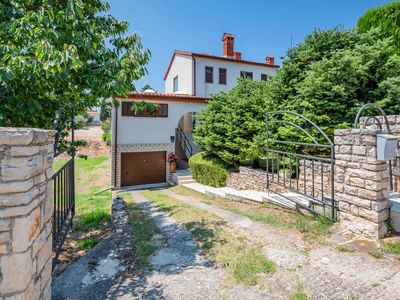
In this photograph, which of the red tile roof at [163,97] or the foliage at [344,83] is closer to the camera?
the foliage at [344,83]

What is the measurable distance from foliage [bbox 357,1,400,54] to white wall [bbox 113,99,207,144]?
8.51 meters

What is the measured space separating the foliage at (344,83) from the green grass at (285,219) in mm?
2417

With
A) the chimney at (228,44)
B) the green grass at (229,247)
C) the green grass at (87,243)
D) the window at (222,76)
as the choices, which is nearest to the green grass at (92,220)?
the green grass at (87,243)

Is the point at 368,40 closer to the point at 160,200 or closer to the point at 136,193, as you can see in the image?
the point at 160,200

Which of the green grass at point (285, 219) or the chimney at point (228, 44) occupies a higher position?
the chimney at point (228, 44)

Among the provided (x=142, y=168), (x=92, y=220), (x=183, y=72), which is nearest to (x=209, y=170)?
(x=142, y=168)

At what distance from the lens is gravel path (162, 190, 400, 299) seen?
8.54ft

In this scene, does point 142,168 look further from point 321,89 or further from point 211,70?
point 321,89

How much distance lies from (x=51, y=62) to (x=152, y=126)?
942 cm

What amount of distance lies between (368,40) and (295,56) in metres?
2.11

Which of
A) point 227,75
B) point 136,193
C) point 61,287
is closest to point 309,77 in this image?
point 61,287

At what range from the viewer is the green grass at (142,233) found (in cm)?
396

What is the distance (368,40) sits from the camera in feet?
23.3

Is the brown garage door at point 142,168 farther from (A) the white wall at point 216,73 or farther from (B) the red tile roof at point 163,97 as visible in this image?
(A) the white wall at point 216,73
